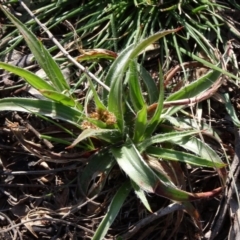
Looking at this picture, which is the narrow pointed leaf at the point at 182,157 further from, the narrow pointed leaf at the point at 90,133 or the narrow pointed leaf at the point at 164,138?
the narrow pointed leaf at the point at 90,133

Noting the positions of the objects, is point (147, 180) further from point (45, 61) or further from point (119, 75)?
point (45, 61)

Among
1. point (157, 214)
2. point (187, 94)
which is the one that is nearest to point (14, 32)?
point (187, 94)

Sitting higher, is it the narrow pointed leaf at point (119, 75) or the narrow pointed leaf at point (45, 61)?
the narrow pointed leaf at point (45, 61)

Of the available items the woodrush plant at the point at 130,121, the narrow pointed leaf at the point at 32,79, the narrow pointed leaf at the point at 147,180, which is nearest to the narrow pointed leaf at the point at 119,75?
the woodrush plant at the point at 130,121

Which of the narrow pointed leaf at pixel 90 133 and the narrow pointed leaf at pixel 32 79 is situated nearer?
the narrow pointed leaf at pixel 90 133

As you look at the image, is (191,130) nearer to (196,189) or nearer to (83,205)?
(196,189)

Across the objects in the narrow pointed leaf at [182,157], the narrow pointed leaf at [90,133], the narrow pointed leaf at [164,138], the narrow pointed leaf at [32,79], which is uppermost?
the narrow pointed leaf at [32,79]

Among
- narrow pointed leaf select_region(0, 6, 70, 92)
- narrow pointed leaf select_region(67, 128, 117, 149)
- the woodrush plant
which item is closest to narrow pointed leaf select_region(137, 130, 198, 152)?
the woodrush plant

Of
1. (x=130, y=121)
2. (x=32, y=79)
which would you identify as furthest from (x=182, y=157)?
(x=32, y=79)

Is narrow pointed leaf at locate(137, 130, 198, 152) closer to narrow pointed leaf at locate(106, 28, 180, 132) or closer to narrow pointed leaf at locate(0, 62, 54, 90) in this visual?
narrow pointed leaf at locate(106, 28, 180, 132)
